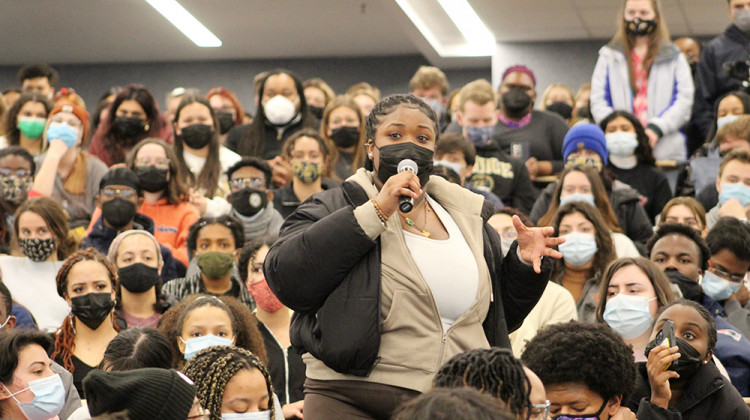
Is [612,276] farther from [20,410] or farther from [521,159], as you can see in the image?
[521,159]

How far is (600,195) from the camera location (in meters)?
7.46

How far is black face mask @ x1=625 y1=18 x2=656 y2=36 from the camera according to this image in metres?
9.54

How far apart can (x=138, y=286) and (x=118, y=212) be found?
1101mm

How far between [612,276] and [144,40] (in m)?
12.6

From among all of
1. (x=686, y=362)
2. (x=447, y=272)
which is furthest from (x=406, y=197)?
(x=686, y=362)

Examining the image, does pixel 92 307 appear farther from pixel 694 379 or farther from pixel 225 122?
pixel 225 122

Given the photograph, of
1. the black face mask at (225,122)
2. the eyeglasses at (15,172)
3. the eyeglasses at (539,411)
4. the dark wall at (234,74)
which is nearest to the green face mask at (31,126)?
the eyeglasses at (15,172)

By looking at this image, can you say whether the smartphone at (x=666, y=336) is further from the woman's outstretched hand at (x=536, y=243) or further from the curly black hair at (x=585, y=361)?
A: the woman's outstretched hand at (x=536, y=243)

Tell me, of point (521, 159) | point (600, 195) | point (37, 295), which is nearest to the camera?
point (37, 295)

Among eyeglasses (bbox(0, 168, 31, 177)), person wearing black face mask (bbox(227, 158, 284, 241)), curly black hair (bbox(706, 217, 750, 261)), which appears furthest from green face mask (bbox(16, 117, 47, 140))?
curly black hair (bbox(706, 217, 750, 261))

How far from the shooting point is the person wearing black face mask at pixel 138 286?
21.1 ft

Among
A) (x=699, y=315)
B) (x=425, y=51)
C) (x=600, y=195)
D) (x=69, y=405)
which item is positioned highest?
(x=425, y=51)

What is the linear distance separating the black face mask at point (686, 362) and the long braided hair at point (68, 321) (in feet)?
9.49

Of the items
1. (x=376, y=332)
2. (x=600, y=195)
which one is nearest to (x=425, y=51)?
(x=600, y=195)
